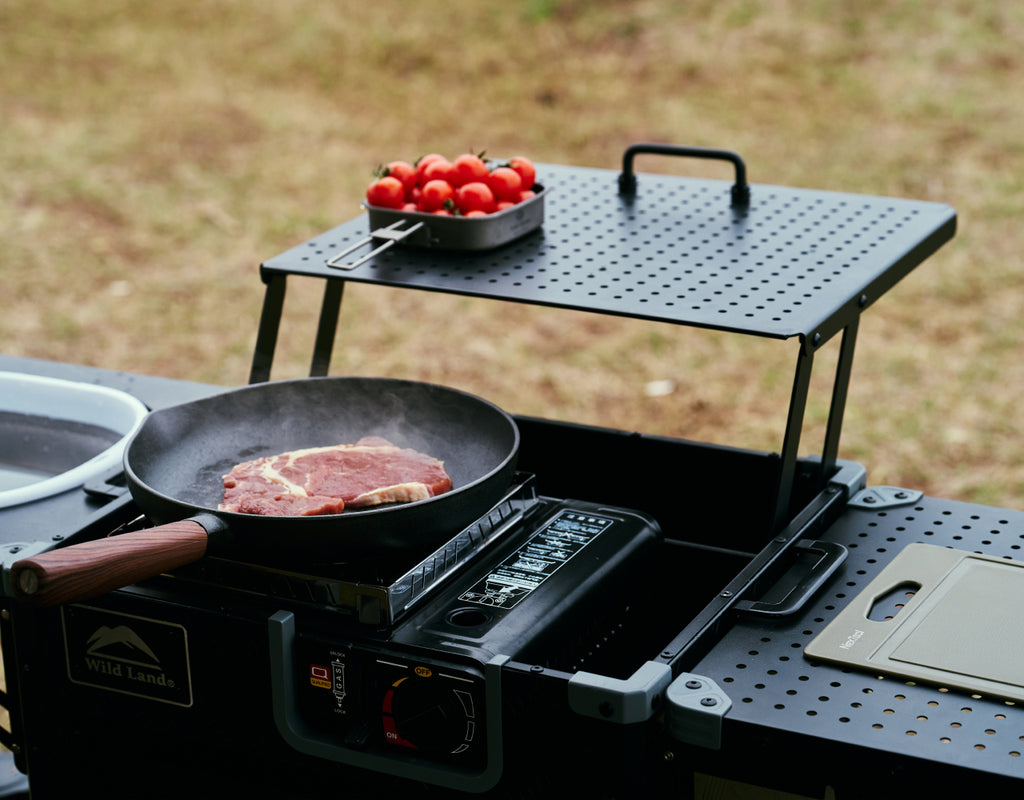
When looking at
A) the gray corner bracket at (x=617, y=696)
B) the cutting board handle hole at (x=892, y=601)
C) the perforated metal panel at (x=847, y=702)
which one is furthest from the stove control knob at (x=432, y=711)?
the cutting board handle hole at (x=892, y=601)

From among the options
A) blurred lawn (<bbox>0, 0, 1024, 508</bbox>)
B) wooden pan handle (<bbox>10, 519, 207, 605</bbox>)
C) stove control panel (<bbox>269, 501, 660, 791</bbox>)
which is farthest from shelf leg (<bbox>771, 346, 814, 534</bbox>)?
blurred lawn (<bbox>0, 0, 1024, 508</bbox>)

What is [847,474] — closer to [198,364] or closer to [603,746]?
[603,746]

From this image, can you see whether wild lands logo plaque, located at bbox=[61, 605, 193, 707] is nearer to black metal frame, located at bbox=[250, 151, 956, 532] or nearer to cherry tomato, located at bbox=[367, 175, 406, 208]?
black metal frame, located at bbox=[250, 151, 956, 532]

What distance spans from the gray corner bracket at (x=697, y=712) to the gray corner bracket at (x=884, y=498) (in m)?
0.57

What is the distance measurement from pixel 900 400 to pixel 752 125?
2211 millimetres

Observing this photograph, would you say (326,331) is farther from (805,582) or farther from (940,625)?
(940,625)

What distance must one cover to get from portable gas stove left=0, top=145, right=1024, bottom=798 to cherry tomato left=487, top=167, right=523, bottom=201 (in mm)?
73

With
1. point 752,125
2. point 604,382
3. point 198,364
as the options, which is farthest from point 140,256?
point 752,125

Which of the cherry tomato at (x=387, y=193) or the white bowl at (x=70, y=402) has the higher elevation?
the cherry tomato at (x=387, y=193)

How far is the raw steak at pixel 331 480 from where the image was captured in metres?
1.53

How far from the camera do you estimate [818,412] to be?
4109 millimetres

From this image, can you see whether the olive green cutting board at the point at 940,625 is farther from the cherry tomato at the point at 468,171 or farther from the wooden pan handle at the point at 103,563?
the cherry tomato at the point at 468,171

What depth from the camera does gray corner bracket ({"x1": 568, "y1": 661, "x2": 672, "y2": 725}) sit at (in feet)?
4.08

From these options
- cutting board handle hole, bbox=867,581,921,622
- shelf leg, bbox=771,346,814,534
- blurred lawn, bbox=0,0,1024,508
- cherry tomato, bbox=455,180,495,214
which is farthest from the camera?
blurred lawn, bbox=0,0,1024,508
